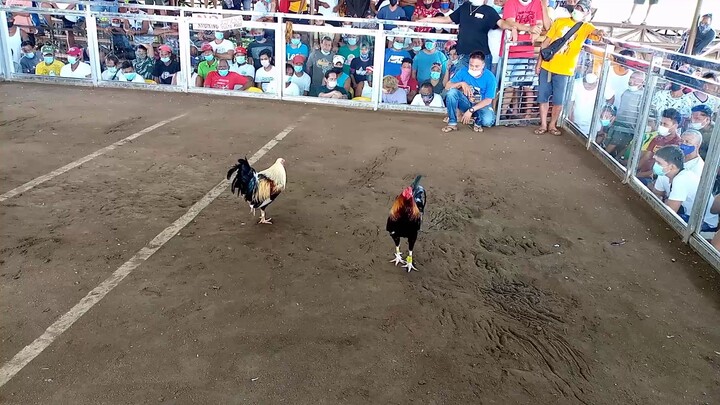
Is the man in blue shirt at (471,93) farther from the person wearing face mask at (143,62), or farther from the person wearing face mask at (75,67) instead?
the person wearing face mask at (75,67)

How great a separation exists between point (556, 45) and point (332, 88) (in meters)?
3.82

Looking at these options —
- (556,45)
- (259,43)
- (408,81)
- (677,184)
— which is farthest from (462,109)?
(677,184)

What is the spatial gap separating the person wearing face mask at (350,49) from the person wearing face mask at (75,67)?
4.97m

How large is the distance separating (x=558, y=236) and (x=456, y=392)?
2529 mm

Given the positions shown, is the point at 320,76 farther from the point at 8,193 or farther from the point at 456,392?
the point at 456,392

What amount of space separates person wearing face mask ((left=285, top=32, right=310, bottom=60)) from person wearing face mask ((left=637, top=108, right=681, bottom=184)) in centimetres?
591

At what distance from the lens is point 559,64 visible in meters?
8.30

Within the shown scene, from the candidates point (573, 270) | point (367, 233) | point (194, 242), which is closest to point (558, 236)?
point (573, 270)

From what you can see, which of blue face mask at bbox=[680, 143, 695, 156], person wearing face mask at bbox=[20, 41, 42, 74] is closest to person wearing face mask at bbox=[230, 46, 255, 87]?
Result: person wearing face mask at bbox=[20, 41, 42, 74]

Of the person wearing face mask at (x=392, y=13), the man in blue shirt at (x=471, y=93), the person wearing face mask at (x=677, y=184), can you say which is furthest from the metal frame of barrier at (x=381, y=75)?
the person wearing face mask at (x=392, y=13)

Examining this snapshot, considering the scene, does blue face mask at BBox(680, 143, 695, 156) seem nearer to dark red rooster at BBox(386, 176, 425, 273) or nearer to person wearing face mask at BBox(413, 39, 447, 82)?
dark red rooster at BBox(386, 176, 425, 273)

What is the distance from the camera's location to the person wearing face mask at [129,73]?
10555 millimetres

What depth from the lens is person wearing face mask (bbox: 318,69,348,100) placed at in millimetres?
9914

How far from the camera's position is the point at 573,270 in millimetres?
4508
